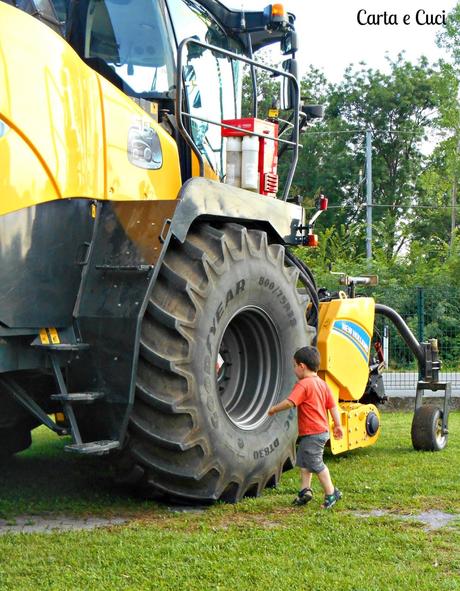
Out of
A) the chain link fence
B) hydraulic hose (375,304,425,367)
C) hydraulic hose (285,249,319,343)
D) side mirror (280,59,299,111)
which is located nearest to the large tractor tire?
hydraulic hose (285,249,319,343)

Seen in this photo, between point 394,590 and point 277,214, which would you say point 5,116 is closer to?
point 277,214

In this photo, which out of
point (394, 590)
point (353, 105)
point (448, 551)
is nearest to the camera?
→ point (394, 590)

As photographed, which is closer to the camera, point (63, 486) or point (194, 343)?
point (194, 343)

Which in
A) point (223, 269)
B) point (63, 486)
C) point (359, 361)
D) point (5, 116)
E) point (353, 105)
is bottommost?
point (63, 486)

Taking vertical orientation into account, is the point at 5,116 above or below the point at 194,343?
above

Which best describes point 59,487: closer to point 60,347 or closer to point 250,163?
point 60,347

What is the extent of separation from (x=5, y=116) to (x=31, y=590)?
2.37m

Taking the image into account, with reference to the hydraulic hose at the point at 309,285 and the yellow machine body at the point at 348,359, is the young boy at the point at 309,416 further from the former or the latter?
the yellow machine body at the point at 348,359

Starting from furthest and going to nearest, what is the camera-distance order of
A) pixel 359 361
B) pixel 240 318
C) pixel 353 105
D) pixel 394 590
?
pixel 353 105 < pixel 359 361 < pixel 240 318 < pixel 394 590

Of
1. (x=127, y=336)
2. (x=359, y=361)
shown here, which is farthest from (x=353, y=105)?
(x=127, y=336)

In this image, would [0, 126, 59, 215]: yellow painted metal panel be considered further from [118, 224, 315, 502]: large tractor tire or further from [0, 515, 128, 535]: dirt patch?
[0, 515, 128, 535]: dirt patch

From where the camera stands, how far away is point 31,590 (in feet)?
14.5

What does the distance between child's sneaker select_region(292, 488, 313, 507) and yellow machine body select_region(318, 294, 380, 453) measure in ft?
4.86

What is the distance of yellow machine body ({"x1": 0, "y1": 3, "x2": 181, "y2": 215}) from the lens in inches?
203
